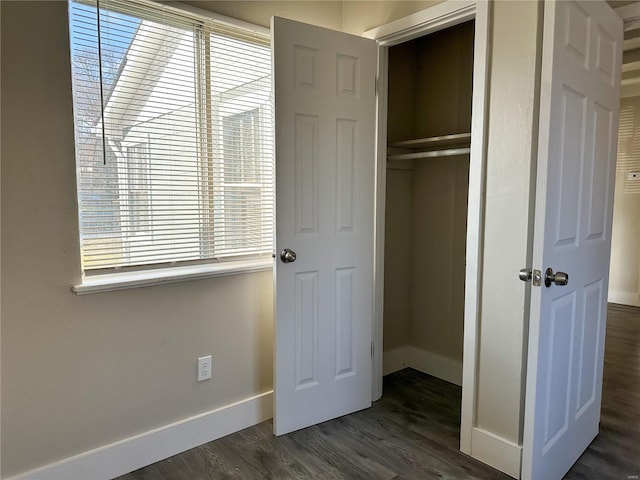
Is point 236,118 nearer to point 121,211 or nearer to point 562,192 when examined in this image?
point 121,211

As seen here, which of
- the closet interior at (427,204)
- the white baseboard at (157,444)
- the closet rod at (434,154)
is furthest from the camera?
the closet interior at (427,204)

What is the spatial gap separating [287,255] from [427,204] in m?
1.30

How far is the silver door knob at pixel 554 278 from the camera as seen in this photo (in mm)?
1607

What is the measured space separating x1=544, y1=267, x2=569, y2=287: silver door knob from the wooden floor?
0.94 meters

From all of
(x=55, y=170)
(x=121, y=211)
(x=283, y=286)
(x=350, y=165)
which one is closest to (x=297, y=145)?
(x=350, y=165)

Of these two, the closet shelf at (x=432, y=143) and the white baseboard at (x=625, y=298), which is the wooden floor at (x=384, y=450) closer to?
the closet shelf at (x=432, y=143)

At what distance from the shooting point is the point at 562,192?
1.68m

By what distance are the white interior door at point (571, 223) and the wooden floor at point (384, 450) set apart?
274 mm

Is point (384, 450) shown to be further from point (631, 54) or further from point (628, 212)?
point (628, 212)

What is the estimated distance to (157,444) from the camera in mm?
2047

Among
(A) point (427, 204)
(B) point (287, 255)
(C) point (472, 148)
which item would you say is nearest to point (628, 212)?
(A) point (427, 204)

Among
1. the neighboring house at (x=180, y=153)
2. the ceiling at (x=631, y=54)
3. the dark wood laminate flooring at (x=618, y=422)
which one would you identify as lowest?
the dark wood laminate flooring at (x=618, y=422)

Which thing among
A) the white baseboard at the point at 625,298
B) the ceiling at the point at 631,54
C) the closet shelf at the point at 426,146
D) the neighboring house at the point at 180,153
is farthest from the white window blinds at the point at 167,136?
the white baseboard at the point at 625,298

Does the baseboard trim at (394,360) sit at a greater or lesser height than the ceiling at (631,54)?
lesser
